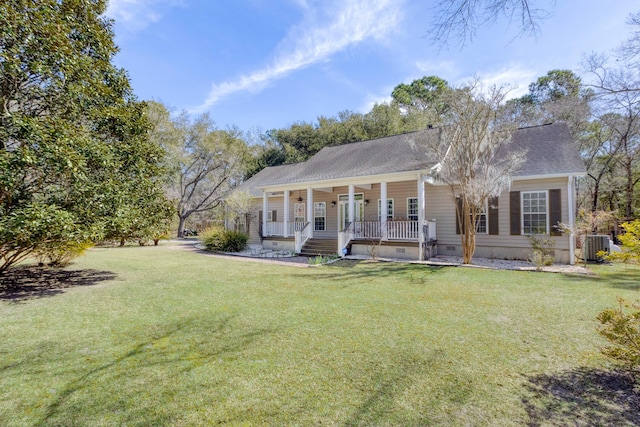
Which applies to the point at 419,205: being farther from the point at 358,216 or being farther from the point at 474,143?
the point at 358,216

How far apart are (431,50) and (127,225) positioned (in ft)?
24.5

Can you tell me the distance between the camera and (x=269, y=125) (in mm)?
39125

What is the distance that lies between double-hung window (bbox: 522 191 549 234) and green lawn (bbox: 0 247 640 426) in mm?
4616

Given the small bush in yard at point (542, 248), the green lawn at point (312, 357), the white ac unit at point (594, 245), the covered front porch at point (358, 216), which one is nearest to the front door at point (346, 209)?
the covered front porch at point (358, 216)

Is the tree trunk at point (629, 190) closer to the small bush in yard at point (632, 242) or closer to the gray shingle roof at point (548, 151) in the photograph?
the gray shingle roof at point (548, 151)

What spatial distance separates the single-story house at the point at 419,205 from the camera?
11.1m

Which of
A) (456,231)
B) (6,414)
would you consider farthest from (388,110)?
(6,414)

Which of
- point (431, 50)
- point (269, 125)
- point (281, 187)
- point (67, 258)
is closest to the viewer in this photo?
point (431, 50)

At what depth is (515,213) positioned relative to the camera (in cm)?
1166

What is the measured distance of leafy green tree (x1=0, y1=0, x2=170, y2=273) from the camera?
564 cm

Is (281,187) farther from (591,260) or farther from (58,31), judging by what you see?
(591,260)

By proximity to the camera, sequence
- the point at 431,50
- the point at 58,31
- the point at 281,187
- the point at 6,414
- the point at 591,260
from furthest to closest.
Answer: the point at 281,187
the point at 591,260
the point at 58,31
the point at 431,50
the point at 6,414

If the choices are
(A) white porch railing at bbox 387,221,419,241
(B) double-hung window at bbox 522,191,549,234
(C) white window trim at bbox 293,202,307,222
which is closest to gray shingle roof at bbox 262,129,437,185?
(C) white window trim at bbox 293,202,307,222

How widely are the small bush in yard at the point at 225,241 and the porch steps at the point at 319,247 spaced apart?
3.69 meters
